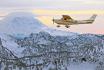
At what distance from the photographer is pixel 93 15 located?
4040 inches

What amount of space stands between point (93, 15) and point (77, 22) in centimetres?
577

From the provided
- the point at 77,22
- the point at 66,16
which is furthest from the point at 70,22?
the point at 66,16

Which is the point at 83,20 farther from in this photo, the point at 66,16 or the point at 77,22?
the point at 66,16

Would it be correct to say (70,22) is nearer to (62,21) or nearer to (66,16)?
(62,21)

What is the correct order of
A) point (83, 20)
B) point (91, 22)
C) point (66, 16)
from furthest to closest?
point (66, 16) < point (91, 22) < point (83, 20)

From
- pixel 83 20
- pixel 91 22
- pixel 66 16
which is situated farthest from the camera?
pixel 66 16

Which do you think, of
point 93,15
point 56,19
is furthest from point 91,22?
point 56,19

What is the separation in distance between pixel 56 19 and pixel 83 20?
9125 millimetres

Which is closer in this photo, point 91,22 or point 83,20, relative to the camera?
point 83,20

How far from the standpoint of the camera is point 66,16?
110875 millimetres

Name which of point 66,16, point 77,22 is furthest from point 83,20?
point 66,16

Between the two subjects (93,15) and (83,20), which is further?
(93,15)

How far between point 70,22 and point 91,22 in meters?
5.59

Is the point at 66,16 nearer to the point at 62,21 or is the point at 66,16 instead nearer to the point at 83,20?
the point at 62,21
